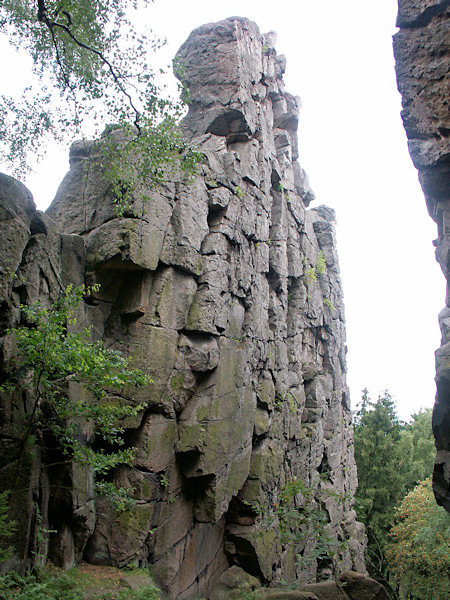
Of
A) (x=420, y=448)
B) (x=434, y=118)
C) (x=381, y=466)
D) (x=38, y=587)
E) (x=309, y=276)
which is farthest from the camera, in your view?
(x=420, y=448)

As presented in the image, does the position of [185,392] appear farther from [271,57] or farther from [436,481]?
[271,57]

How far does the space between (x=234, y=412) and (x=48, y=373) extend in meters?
7.82

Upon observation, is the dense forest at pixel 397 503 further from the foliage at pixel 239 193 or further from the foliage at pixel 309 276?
the foliage at pixel 239 193

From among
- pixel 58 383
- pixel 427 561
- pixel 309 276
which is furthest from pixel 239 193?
pixel 427 561

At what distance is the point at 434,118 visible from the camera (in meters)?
5.57

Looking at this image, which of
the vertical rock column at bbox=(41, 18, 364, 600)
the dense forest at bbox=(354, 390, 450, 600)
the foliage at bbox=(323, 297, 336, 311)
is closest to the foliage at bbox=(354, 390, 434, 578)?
the dense forest at bbox=(354, 390, 450, 600)

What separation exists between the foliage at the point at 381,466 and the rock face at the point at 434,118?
22.3 meters

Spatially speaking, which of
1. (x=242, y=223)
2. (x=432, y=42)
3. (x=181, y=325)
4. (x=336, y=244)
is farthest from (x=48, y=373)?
(x=336, y=244)

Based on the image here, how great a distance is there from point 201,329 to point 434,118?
8.28 meters

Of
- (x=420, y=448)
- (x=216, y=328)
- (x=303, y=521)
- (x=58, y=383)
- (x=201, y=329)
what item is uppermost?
(x=216, y=328)

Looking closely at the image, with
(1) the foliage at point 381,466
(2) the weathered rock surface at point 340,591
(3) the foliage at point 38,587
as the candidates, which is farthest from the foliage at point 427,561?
(3) the foliage at point 38,587

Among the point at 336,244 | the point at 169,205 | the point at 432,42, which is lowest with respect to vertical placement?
the point at 432,42

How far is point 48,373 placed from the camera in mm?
7082

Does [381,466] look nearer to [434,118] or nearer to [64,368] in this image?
[64,368]
